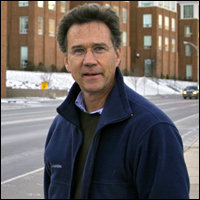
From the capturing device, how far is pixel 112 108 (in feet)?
7.05

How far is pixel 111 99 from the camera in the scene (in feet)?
7.22

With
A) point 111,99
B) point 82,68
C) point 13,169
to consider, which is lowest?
point 13,169

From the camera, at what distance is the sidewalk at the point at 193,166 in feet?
21.7

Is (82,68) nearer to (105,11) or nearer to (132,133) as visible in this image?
→ (105,11)

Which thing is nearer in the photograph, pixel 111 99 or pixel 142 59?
pixel 111 99

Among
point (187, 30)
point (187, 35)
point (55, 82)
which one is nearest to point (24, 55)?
point (55, 82)

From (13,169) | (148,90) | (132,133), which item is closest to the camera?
(132,133)

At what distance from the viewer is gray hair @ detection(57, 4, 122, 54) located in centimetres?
225

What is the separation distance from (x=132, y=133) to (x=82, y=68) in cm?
54

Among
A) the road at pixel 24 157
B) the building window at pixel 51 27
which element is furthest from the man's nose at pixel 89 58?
the building window at pixel 51 27

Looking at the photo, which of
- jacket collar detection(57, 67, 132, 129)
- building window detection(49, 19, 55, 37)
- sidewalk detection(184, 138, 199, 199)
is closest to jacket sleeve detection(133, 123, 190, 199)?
jacket collar detection(57, 67, 132, 129)

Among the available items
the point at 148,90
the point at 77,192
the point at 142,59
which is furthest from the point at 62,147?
the point at 142,59

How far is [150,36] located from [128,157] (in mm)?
73435

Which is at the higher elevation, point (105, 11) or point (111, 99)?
point (105, 11)
